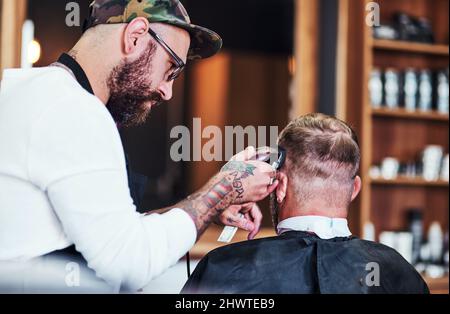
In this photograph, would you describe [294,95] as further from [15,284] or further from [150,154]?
[15,284]

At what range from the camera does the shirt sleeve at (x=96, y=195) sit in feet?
3.99

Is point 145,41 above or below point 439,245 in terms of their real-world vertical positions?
above

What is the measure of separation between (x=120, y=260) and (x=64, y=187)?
18cm

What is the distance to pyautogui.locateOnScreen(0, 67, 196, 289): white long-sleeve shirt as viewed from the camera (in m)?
1.22

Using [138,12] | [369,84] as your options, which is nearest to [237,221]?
[138,12]

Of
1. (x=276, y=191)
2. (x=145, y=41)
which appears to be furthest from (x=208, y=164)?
(x=145, y=41)

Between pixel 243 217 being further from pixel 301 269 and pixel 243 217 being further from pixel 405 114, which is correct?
pixel 405 114

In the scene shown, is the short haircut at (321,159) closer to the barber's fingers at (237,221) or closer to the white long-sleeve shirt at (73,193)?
the barber's fingers at (237,221)

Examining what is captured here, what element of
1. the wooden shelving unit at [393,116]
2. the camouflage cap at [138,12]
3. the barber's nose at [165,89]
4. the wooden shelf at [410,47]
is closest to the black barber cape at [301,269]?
the barber's nose at [165,89]

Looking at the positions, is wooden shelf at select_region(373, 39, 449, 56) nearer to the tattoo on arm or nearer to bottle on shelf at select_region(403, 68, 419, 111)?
bottle on shelf at select_region(403, 68, 419, 111)

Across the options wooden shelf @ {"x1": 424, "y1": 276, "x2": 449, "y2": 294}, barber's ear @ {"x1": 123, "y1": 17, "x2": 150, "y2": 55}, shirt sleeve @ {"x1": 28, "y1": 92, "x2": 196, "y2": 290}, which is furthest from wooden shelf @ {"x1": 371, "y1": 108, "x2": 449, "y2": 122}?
shirt sleeve @ {"x1": 28, "y1": 92, "x2": 196, "y2": 290}

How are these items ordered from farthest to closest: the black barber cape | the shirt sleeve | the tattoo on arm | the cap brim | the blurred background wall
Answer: the blurred background wall, the black barber cape, the cap brim, the tattoo on arm, the shirt sleeve

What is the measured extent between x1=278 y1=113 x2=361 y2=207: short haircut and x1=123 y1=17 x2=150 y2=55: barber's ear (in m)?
0.53
